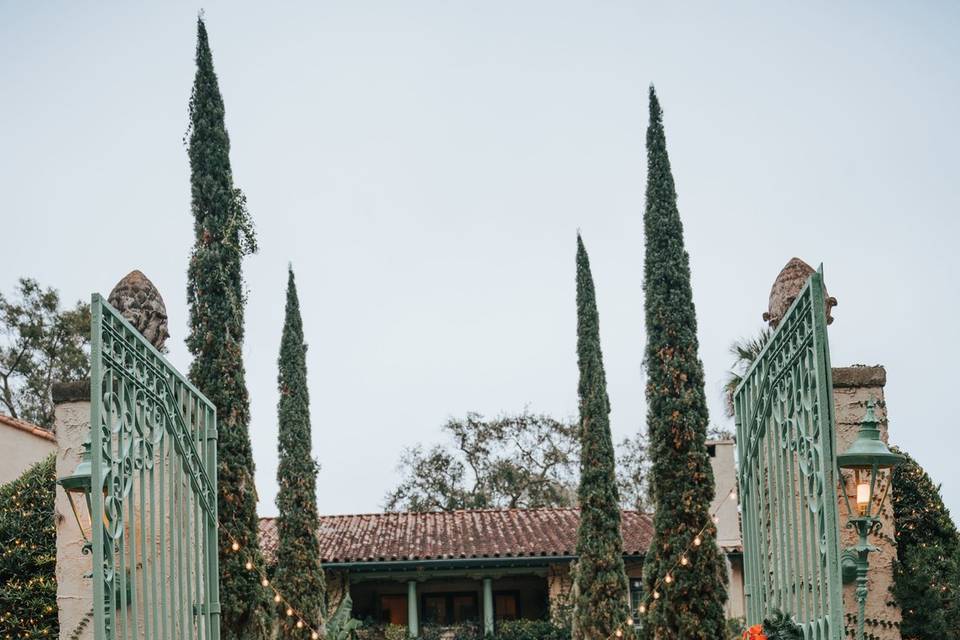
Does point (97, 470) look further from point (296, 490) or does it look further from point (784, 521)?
point (296, 490)

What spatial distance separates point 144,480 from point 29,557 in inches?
173

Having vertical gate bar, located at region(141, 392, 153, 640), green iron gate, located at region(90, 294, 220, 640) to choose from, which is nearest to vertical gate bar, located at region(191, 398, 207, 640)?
green iron gate, located at region(90, 294, 220, 640)

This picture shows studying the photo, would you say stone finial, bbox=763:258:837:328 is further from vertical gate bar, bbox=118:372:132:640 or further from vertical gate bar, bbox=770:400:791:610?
vertical gate bar, bbox=118:372:132:640

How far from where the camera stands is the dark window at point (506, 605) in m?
23.2

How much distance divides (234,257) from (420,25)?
672cm

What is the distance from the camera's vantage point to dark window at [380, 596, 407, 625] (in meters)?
22.9

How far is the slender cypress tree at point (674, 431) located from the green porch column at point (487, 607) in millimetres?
9028

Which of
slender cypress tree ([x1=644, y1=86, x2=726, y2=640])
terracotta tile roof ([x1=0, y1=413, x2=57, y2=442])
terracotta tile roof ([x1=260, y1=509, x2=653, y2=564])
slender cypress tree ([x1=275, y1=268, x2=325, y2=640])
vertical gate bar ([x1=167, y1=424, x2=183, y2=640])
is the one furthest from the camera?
terracotta tile roof ([x1=260, y1=509, x2=653, y2=564])

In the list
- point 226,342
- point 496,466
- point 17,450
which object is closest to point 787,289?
point 226,342

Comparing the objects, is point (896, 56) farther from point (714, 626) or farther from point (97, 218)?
point (97, 218)

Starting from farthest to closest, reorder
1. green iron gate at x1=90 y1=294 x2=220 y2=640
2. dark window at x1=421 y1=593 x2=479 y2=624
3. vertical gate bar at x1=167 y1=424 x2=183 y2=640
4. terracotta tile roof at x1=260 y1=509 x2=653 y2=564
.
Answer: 1. dark window at x1=421 y1=593 x2=479 y2=624
2. terracotta tile roof at x1=260 y1=509 x2=653 y2=564
3. vertical gate bar at x1=167 y1=424 x2=183 y2=640
4. green iron gate at x1=90 y1=294 x2=220 y2=640

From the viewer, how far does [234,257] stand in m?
11.4

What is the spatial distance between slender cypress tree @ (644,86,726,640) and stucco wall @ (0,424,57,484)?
25.9 ft

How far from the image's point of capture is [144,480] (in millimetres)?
5203
